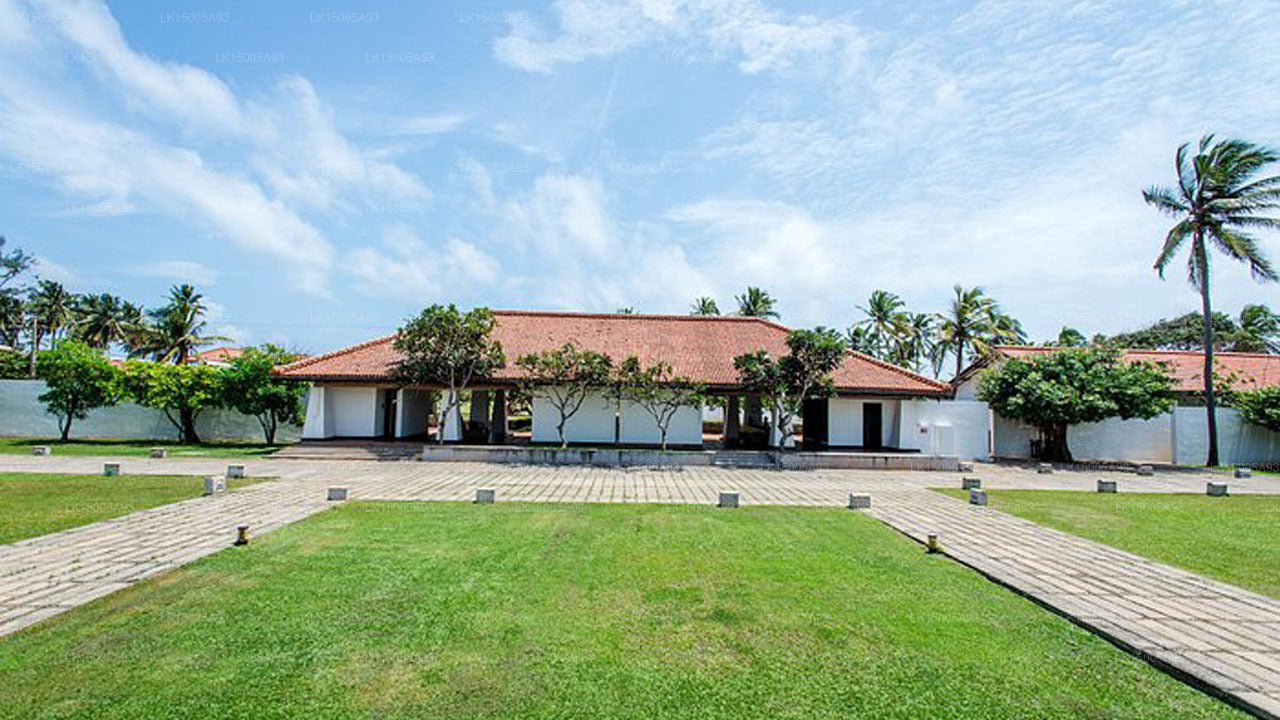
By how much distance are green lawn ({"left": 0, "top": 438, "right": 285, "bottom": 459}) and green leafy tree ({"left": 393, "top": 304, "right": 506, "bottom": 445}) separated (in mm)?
5568

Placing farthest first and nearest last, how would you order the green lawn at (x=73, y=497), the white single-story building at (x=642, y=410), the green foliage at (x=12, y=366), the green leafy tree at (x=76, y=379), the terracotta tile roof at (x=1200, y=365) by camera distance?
the green foliage at (x=12, y=366) → the terracotta tile roof at (x=1200, y=365) → the green leafy tree at (x=76, y=379) → the white single-story building at (x=642, y=410) → the green lawn at (x=73, y=497)

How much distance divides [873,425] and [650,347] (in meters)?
8.23

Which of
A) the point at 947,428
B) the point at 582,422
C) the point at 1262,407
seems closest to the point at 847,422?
the point at 947,428

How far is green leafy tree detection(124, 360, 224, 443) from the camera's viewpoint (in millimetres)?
21422

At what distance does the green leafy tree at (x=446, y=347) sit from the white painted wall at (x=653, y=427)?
474 cm

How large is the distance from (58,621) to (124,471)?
37.9 ft

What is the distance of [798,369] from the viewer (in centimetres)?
1848

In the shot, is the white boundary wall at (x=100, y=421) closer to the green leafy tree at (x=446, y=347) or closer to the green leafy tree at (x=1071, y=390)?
the green leafy tree at (x=446, y=347)

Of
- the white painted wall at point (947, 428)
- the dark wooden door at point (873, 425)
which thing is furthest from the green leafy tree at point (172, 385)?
the white painted wall at point (947, 428)

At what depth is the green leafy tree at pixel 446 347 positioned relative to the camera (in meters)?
18.4

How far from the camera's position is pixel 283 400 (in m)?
22.0

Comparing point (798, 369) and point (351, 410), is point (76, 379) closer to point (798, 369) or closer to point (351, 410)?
point (351, 410)

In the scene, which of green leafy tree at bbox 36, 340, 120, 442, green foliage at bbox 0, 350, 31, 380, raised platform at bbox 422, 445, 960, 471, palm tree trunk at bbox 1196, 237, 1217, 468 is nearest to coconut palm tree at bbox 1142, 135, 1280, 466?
palm tree trunk at bbox 1196, 237, 1217, 468

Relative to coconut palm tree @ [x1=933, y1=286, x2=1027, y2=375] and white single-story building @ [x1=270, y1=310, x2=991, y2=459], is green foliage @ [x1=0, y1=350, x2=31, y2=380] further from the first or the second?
coconut palm tree @ [x1=933, y1=286, x2=1027, y2=375]
